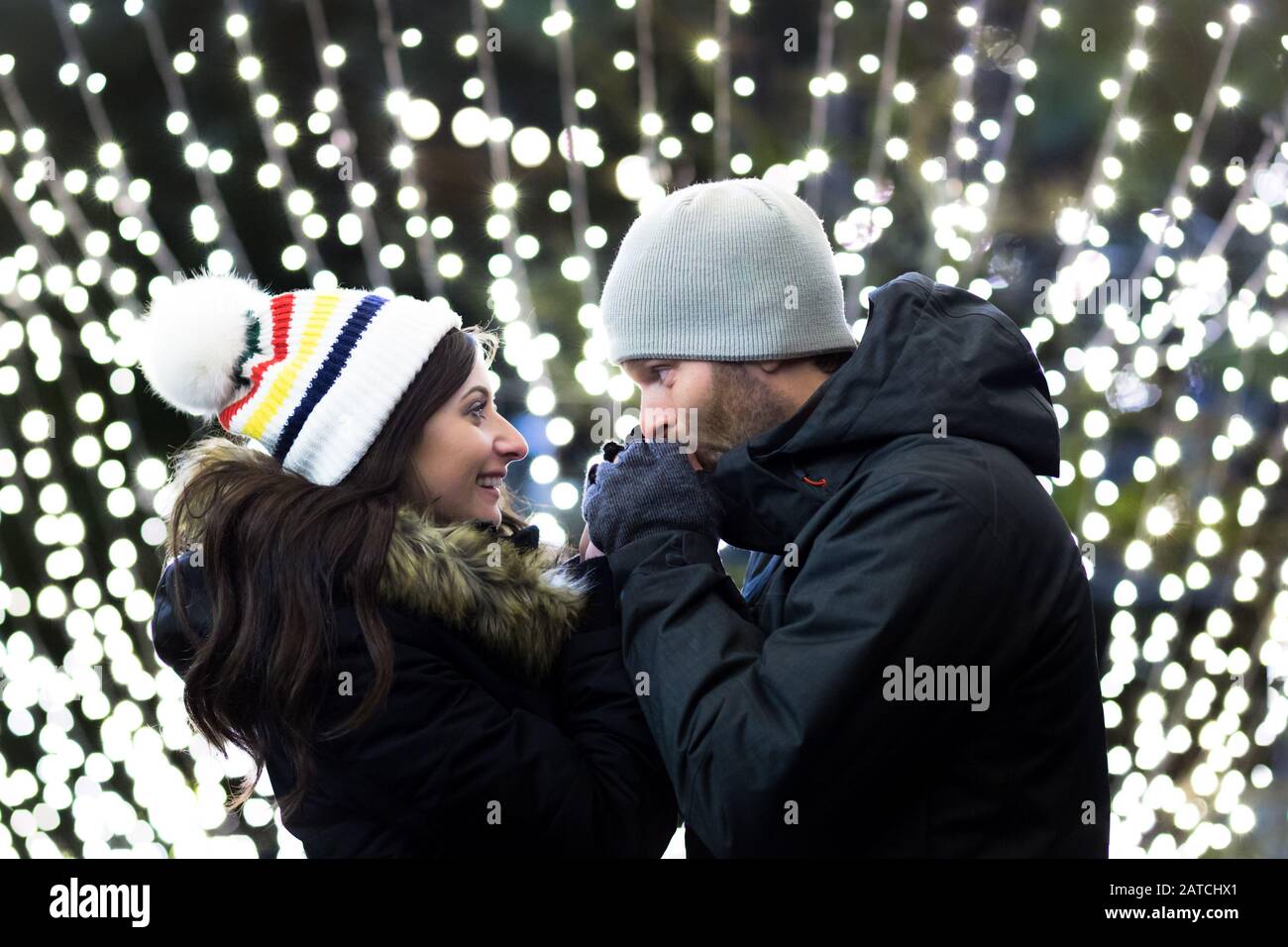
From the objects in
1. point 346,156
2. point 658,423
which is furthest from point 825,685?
point 346,156

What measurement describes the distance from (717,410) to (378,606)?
0.41 m

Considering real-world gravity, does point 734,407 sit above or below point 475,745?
above

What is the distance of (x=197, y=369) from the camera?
1297 millimetres

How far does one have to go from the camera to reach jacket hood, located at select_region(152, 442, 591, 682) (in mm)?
1177

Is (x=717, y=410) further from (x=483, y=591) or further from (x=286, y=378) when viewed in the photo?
(x=286, y=378)

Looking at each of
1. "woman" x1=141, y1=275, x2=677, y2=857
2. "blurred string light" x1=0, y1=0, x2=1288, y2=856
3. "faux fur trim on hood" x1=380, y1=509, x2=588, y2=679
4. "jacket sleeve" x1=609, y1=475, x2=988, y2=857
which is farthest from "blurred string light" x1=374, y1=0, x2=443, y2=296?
"jacket sleeve" x1=609, y1=475, x2=988, y2=857

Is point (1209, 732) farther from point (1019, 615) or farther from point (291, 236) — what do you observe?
→ point (291, 236)

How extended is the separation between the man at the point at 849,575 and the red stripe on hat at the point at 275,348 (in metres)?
0.39

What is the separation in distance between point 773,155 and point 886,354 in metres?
1.27

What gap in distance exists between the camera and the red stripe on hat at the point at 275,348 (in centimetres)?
131

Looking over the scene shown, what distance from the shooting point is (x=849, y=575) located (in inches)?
40.7

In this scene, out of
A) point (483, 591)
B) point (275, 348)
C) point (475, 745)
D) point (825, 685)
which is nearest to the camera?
point (825, 685)

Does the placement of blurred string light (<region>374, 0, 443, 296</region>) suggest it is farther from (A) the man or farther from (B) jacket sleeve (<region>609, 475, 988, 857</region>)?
(B) jacket sleeve (<region>609, 475, 988, 857</region>)

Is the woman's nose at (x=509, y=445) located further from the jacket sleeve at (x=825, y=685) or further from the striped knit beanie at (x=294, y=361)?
the jacket sleeve at (x=825, y=685)
